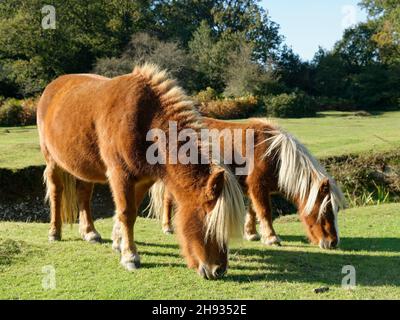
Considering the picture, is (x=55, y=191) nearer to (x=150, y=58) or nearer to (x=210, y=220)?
(x=210, y=220)

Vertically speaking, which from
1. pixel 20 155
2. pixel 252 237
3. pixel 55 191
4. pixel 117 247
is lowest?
pixel 252 237

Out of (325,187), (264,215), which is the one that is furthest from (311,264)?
(264,215)

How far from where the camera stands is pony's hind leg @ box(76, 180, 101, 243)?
20.8 feet

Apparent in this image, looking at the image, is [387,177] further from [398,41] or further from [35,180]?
[398,41]

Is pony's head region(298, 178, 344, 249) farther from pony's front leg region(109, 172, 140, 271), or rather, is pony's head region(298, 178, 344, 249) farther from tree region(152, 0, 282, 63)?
tree region(152, 0, 282, 63)

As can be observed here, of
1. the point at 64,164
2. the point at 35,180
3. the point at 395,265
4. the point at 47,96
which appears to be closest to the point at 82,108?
the point at 64,164

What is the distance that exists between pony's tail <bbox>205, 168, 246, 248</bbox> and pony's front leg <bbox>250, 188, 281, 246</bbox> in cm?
214

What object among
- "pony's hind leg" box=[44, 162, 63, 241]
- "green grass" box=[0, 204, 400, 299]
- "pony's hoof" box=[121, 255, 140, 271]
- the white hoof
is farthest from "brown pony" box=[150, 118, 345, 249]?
"pony's hind leg" box=[44, 162, 63, 241]

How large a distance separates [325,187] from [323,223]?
1.45ft

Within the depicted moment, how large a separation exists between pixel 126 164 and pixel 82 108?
1.15m

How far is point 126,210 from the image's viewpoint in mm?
5137

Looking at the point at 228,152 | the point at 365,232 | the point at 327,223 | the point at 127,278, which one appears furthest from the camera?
the point at 365,232

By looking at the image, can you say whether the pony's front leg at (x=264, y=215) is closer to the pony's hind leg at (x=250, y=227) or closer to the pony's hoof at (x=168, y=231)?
the pony's hind leg at (x=250, y=227)

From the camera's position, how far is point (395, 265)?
5.47 meters
